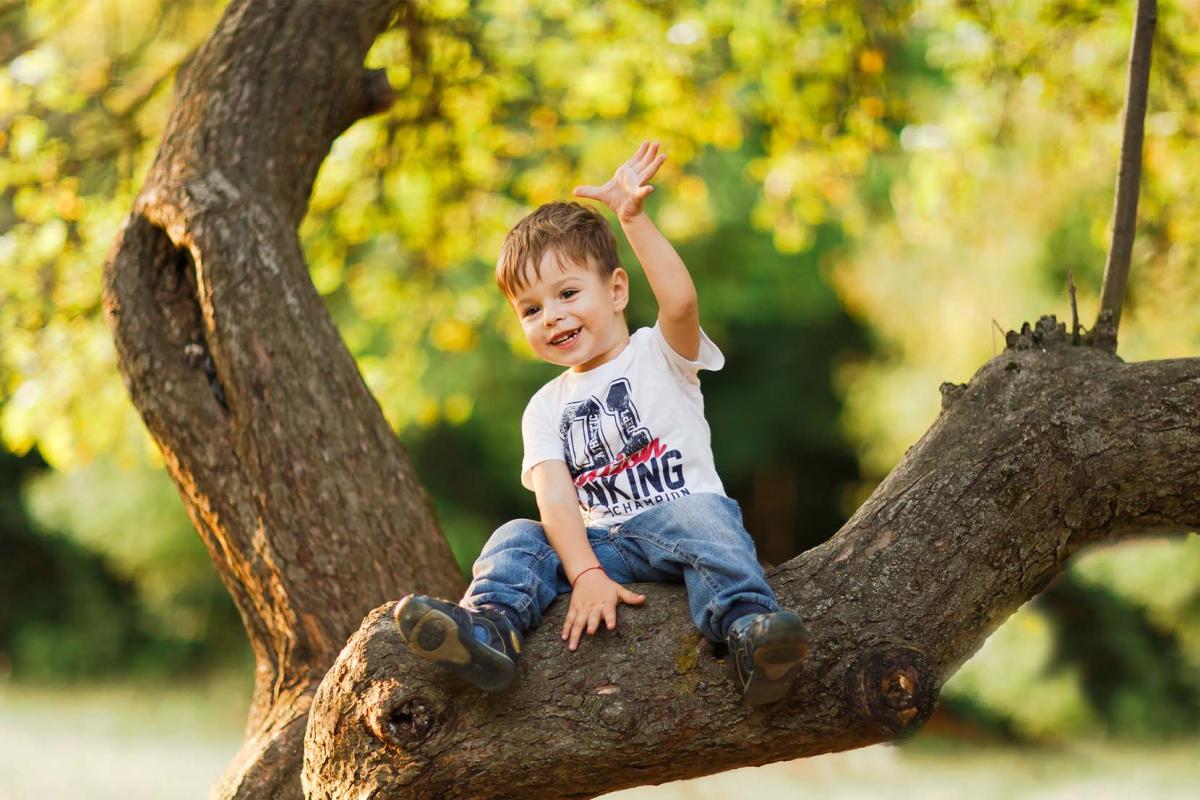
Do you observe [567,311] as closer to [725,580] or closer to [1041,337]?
[725,580]

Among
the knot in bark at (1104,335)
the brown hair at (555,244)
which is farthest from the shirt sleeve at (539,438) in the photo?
the knot in bark at (1104,335)

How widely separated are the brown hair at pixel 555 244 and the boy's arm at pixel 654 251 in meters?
0.08

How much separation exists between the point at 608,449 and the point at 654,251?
42 centimetres

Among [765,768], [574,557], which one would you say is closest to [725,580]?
[574,557]

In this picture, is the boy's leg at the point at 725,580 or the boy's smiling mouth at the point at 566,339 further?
the boy's smiling mouth at the point at 566,339

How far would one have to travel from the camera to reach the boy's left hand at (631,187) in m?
2.37

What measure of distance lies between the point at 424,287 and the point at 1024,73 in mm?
3117

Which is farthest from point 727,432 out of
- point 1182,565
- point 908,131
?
point 908,131

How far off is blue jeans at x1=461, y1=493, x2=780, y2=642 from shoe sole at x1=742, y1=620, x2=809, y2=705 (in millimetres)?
150

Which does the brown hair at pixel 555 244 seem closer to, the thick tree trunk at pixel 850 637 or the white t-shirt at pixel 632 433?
the white t-shirt at pixel 632 433

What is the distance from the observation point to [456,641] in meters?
2.04

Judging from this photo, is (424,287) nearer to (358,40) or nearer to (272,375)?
(358,40)

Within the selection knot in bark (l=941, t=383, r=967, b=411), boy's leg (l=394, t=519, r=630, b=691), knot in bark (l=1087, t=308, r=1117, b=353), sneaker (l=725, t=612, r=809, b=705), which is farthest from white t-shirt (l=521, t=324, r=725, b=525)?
knot in bark (l=1087, t=308, r=1117, b=353)

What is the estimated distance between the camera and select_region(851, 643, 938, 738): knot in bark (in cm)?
217
